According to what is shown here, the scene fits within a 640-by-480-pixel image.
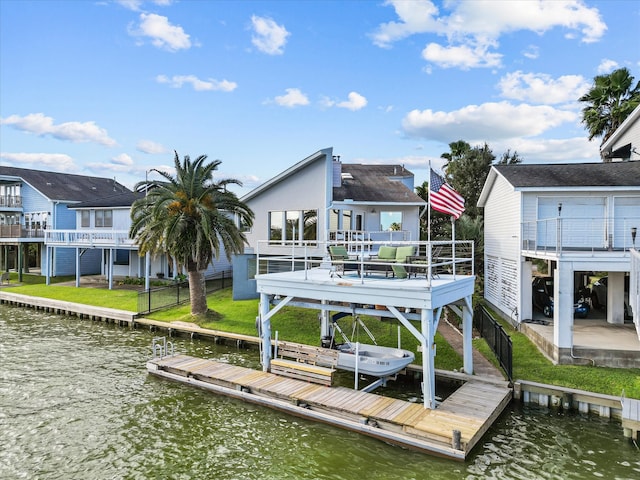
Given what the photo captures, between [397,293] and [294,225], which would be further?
[294,225]

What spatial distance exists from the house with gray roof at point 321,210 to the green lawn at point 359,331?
3.50 m

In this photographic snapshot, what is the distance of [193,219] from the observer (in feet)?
76.5

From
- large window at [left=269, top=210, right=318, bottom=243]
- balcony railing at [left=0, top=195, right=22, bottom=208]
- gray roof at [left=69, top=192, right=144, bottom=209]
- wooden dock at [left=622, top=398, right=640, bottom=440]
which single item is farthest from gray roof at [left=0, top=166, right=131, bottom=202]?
wooden dock at [left=622, top=398, right=640, bottom=440]

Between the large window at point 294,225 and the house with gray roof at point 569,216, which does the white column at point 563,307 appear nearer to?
the house with gray roof at point 569,216

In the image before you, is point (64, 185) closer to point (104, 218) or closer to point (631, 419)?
point (104, 218)

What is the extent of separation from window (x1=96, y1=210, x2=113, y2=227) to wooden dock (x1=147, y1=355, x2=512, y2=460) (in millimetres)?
27091

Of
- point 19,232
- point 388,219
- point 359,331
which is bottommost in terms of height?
point 359,331

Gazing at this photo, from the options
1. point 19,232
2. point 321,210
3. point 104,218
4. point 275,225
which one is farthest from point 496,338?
point 19,232

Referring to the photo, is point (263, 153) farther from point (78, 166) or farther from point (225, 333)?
point (78, 166)

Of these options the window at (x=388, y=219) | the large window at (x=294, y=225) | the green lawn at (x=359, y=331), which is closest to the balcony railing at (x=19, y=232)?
the green lawn at (x=359, y=331)

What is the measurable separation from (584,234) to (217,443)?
17725 millimetres

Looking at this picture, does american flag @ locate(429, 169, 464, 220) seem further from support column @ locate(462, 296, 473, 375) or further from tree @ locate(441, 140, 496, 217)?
tree @ locate(441, 140, 496, 217)

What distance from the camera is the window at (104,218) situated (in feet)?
127

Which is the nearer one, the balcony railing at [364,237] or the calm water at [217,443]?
the calm water at [217,443]
